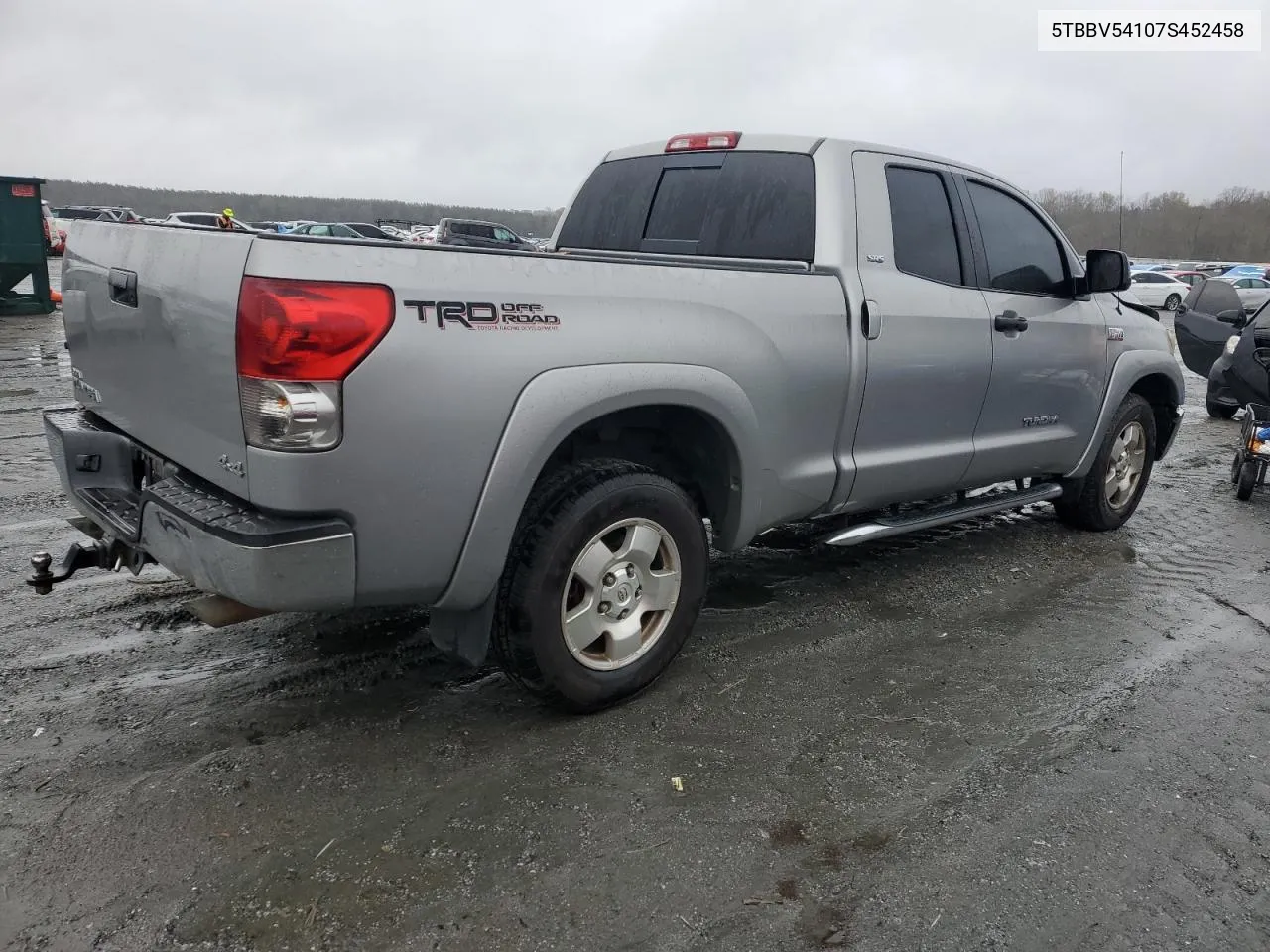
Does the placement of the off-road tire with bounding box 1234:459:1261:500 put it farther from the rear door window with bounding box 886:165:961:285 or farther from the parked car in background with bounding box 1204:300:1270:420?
the rear door window with bounding box 886:165:961:285

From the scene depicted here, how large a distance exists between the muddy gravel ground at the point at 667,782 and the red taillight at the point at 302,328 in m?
1.28

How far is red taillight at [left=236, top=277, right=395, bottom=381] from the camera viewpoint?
97.3 inches

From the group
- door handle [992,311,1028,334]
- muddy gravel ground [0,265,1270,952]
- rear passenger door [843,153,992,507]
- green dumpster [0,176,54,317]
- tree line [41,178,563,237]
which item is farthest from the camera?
tree line [41,178,563,237]

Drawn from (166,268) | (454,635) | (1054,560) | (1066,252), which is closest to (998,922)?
(454,635)

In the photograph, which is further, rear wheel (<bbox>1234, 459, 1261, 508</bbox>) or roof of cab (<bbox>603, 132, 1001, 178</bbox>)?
rear wheel (<bbox>1234, 459, 1261, 508</bbox>)

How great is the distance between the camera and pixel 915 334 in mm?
4172

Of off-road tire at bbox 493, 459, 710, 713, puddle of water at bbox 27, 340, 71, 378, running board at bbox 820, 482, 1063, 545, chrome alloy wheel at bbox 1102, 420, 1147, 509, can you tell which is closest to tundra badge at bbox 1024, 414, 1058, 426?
running board at bbox 820, 482, 1063, 545

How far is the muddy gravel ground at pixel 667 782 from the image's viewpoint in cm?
241

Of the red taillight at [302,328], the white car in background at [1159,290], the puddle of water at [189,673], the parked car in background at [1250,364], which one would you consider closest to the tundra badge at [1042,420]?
the parked car in background at [1250,364]

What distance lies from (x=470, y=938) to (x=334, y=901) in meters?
0.37

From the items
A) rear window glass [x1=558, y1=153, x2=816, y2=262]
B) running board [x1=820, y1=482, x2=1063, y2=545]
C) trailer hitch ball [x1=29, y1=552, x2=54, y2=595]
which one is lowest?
running board [x1=820, y1=482, x2=1063, y2=545]

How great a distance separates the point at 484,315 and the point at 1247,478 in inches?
252

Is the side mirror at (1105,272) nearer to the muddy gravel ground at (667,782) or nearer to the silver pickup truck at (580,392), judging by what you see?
Result: the silver pickup truck at (580,392)

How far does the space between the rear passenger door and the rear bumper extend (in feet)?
7.48
